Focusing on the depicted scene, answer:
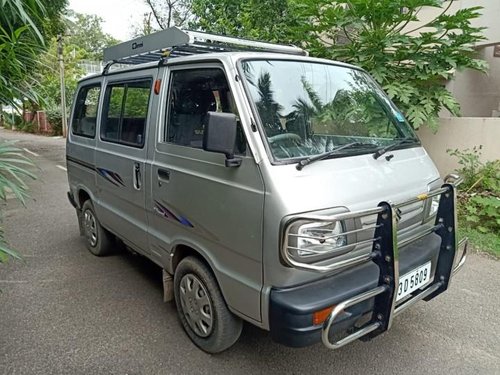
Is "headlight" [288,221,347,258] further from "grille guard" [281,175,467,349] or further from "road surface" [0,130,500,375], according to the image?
"road surface" [0,130,500,375]

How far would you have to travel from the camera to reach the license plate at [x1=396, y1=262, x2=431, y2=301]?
2.22 m

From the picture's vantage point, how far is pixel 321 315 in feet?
6.38

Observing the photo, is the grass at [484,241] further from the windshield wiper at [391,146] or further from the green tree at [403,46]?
the windshield wiper at [391,146]

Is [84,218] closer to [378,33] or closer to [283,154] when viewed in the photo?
[283,154]

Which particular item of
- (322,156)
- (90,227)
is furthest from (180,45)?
(90,227)

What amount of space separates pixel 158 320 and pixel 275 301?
145 cm

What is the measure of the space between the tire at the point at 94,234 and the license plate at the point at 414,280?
10.2 ft

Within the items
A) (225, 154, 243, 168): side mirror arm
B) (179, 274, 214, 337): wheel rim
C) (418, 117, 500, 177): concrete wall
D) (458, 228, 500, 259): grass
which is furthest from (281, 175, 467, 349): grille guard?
(418, 117, 500, 177): concrete wall

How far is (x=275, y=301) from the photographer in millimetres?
1979

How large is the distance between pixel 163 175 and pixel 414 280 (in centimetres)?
179

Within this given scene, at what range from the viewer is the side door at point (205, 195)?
83.7 inches

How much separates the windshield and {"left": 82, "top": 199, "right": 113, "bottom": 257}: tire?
8.73ft

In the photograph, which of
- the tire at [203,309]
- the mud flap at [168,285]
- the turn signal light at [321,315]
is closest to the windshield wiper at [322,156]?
the turn signal light at [321,315]

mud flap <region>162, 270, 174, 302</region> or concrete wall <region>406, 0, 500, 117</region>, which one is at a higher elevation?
concrete wall <region>406, 0, 500, 117</region>
